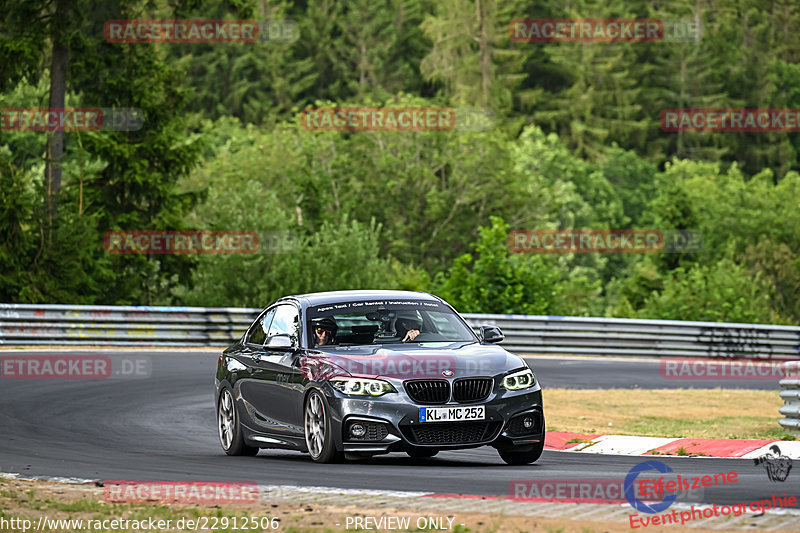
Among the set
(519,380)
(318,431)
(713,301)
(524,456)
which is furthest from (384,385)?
(713,301)

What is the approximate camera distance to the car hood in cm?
1179

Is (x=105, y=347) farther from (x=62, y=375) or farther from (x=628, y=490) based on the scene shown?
(x=628, y=490)

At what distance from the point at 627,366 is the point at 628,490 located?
19976 mm

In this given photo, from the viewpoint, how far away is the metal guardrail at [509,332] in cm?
2773

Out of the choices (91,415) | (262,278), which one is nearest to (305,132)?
(262,278)

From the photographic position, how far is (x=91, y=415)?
673 inches

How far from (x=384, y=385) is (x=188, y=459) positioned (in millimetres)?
2181

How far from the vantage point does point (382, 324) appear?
12898 mm

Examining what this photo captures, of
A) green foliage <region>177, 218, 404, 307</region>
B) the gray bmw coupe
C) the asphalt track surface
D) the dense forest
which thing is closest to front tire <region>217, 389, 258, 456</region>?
the gray bmw coupe

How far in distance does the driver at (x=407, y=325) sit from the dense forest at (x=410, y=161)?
70.4 feet

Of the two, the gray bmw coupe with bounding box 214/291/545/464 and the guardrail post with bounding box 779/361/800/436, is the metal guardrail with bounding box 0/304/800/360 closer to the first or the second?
the guardrail post with bounding box 779/361/800/436

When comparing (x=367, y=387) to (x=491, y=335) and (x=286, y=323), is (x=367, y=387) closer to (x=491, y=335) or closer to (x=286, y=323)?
(x=491, y=335)

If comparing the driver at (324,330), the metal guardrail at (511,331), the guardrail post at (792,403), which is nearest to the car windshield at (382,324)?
the driver at (324,330)

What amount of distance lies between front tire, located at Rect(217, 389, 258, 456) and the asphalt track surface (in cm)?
14
